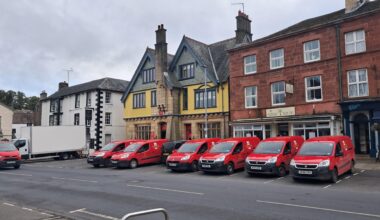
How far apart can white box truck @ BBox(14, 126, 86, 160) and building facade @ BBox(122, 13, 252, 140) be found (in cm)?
724

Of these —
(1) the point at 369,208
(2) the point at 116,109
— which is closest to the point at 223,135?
(2) the point at 116,109

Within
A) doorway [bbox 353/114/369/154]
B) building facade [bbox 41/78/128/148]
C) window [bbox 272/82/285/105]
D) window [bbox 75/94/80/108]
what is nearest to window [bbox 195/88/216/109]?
window [bbox 272/82/285/105]

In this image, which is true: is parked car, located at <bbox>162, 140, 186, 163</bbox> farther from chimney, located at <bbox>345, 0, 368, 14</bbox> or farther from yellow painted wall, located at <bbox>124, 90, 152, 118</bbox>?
chimney, located at <bbox>345, 0, 368, 14</bbox>

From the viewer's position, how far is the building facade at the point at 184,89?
107 feet

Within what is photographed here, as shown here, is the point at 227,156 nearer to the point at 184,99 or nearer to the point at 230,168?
the point at 230,168

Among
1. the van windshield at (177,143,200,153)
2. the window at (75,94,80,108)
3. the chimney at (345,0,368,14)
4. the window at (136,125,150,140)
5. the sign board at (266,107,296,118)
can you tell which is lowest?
the van windshield at (177,143,200,153)

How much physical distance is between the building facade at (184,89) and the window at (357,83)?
11.0 meters

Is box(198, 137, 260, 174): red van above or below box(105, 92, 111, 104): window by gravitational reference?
below

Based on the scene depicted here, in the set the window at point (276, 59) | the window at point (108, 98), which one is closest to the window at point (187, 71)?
the window at point (276, 59)

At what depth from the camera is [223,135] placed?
104 feet

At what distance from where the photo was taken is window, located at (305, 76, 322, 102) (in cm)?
2500

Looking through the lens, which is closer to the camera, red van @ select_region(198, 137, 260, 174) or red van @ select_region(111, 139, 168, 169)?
red van @ select_region(198, 137, 260, 174)

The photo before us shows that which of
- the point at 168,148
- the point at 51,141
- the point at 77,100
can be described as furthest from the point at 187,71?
the point at 77,100

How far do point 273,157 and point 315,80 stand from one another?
36.1 feet
